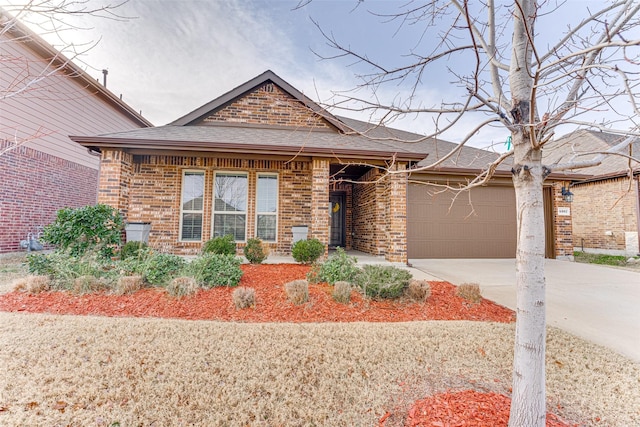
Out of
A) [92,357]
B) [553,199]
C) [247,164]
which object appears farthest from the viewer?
[553,199]

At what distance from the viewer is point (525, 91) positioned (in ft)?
5.93

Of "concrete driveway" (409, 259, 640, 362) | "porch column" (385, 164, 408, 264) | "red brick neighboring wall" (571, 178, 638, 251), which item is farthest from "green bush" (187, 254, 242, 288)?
"red brick neighboring wall" (571, 178, 638, 251)

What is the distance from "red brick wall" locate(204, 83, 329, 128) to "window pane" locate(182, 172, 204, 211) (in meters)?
2.17

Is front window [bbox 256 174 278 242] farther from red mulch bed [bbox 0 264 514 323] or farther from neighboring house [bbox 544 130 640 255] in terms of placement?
neighboring house [bbox 544 130 640 255]

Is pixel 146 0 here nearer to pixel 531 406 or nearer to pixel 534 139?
pixel 534 139

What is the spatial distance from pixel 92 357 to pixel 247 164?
6.17 m

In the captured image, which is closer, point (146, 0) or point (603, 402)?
point (603, 402)

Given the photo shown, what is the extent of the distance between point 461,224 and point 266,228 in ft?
19.7

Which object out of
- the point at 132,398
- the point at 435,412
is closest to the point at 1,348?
the point at 132,398

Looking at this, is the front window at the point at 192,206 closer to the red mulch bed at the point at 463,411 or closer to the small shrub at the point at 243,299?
the small shrub at the point at 243,299

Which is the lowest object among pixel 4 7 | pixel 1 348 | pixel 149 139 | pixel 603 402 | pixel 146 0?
pixel 603 402

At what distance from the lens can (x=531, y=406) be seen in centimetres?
166

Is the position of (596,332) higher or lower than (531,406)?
lower

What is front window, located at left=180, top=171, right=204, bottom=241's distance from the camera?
793cm
